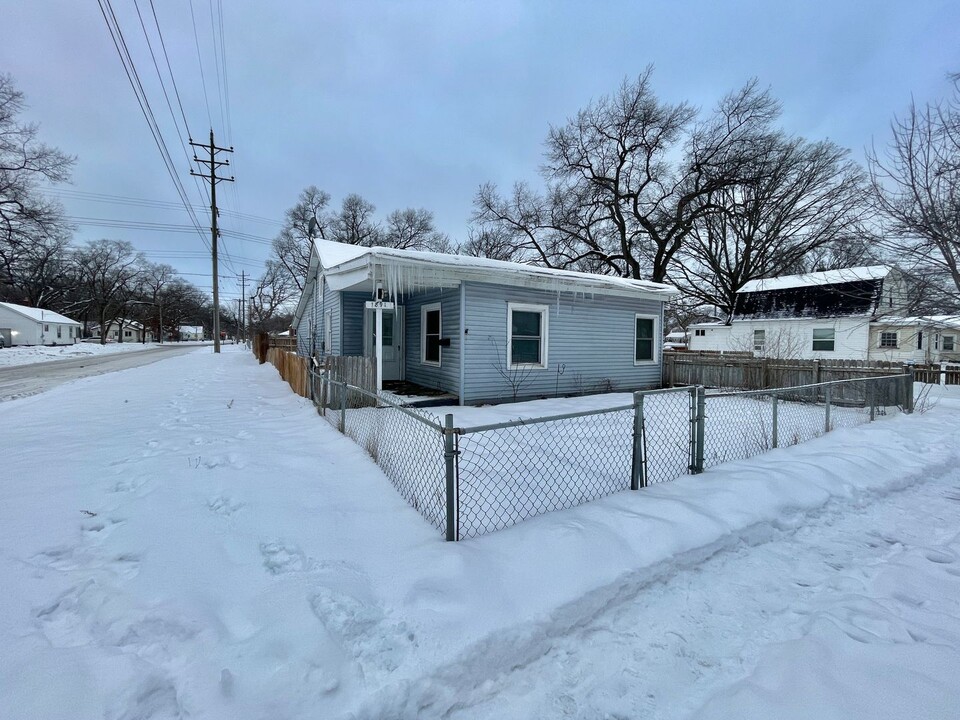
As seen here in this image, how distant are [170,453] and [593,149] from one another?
25.2 meters

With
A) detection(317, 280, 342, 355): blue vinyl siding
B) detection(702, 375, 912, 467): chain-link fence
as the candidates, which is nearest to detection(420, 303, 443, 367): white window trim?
detection(317, 280, 342, 355): blue vinyl siding

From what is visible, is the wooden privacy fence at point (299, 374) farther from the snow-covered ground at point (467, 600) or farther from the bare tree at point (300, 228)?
the bare tree at point (300, 228)

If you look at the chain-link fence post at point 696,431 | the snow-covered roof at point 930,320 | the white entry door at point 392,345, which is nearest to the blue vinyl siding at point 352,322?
the white entry door at point 392,345

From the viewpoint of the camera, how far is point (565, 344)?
10250 mm

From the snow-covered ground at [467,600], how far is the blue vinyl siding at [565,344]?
5.04 metres

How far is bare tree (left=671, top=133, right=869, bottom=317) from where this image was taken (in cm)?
2200

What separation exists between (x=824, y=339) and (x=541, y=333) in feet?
58.4

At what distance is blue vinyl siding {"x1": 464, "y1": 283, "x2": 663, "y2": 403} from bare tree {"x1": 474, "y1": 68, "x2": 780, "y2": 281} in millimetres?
13947

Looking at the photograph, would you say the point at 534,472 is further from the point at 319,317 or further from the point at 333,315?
the point at 319,317

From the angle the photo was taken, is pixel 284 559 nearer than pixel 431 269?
Yes

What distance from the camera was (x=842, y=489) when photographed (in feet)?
13.2

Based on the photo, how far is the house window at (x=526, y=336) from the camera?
9.42 m

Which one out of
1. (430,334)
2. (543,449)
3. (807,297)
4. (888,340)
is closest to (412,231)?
(807,297)

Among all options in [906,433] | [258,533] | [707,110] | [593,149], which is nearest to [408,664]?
[258,533]
